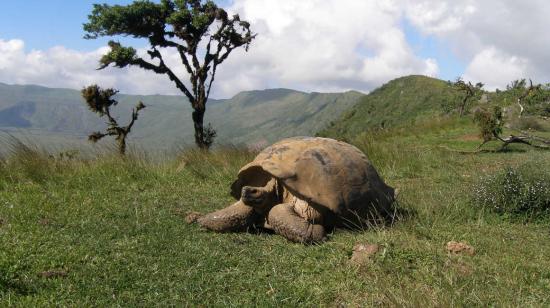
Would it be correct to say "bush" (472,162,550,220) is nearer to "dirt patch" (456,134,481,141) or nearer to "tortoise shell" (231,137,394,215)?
"tortoise shell" (231,137,394,215)

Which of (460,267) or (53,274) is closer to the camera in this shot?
(53,274)

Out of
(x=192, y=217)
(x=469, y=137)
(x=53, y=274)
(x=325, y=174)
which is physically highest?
(x=469, y=137)

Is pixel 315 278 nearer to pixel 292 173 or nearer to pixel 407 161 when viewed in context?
pixel 292 173

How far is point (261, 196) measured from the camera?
6.75 metres

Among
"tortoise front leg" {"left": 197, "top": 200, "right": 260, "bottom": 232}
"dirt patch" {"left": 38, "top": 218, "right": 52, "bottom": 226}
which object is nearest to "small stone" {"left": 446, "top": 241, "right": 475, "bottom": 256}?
"tortoise front leg" {"left": 197, "top": 200, "right": 260, "bottom": 232}

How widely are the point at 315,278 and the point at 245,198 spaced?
194 centimetres

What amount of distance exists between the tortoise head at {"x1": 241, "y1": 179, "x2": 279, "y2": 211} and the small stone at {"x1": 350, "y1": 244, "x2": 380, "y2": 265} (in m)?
1.65

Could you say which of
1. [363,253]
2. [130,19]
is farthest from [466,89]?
[363,253]

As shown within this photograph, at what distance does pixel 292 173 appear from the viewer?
6.50 m

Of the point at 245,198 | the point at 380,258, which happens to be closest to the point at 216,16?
the point at 245,198

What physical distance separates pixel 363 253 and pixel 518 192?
12.0ft

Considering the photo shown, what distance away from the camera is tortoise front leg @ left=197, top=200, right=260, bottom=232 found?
6.69 metres

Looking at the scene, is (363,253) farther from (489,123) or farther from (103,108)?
(103,108)

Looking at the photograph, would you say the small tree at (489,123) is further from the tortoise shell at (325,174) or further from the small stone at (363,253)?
the small stone at (363,253)
